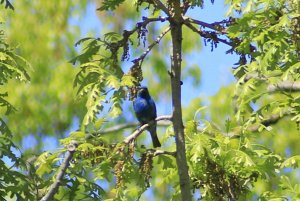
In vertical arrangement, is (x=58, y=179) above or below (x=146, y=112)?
below

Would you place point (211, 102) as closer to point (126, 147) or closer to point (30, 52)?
point (30, 52)

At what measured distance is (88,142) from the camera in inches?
227

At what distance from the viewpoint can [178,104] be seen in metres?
5.77

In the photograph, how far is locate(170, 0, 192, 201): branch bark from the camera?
5.69m

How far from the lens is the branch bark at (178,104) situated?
18.7ft

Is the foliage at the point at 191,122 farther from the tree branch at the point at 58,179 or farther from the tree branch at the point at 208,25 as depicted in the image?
the tree branch at the point at 58,179

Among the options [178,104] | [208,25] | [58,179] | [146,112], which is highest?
[146,112]

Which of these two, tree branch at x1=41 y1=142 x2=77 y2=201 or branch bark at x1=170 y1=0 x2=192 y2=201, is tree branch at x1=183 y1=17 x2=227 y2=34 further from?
tree branch at x1=41 y1=142 x2=77 y2=201

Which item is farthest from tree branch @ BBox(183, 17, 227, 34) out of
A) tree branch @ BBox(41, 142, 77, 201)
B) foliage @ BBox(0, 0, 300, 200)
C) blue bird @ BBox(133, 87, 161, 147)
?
tree branch @ BBox(41, 142, 77, 201)

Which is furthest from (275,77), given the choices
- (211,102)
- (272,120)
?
(211,102)

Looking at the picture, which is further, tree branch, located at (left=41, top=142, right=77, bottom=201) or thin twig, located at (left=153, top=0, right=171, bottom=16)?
thin twig, located at (left=153, top=0, right=171, bottom=16)

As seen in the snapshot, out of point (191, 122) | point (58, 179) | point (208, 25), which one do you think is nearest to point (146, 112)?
point (191, 122)

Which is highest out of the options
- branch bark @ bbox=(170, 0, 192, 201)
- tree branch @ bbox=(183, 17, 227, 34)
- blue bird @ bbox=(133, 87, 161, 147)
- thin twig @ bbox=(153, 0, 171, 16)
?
blue bird @ bbox=(133, 87, 161, 147)

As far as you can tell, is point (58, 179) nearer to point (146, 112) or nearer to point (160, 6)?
point (160, 6)
